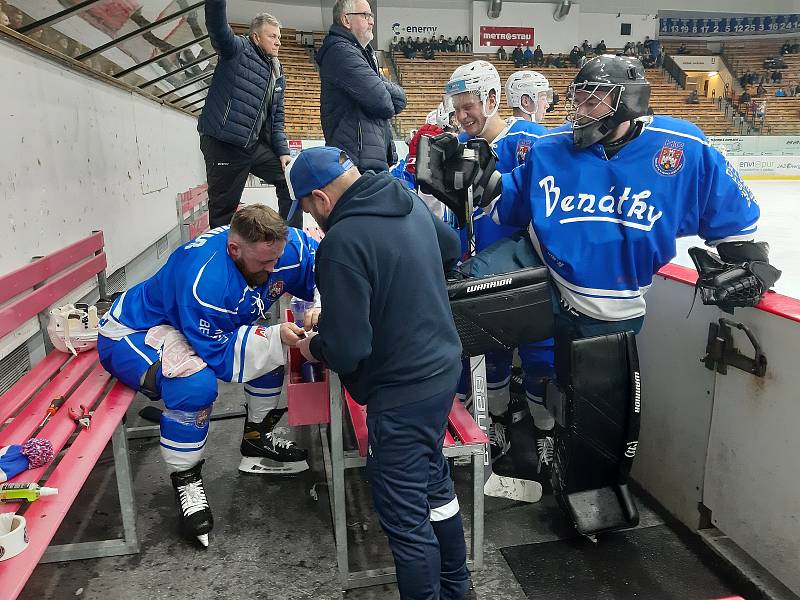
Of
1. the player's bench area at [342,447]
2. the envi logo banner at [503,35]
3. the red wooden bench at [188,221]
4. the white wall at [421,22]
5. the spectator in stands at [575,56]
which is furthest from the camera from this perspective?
the spectator in stands at [575,56]

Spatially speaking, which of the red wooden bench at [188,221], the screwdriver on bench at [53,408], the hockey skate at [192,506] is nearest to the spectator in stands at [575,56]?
the red wooden bench at [188,221]

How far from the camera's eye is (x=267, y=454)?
2.42 m

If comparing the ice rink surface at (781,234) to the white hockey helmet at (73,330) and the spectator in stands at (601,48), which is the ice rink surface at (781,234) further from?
the spectator in stands at (601,48)

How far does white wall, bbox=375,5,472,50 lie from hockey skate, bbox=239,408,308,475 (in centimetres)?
1779

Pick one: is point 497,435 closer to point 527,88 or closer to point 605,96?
point 605,96

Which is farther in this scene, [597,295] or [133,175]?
[133,175]

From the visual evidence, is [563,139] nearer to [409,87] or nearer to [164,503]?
[164,503]

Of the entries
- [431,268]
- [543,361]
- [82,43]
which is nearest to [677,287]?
[543,361]

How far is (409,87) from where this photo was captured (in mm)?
17453

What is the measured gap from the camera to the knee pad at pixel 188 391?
6.40 feet

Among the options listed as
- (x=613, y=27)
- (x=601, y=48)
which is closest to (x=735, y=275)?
(x=601, y=48)

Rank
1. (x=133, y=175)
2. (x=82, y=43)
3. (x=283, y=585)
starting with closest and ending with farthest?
1. (x=283, y=585)
2. (x=82, y=43)
3. (x=133, y=175)

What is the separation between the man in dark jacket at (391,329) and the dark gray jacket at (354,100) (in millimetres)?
1432

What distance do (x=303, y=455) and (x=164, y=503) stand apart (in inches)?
21.0
